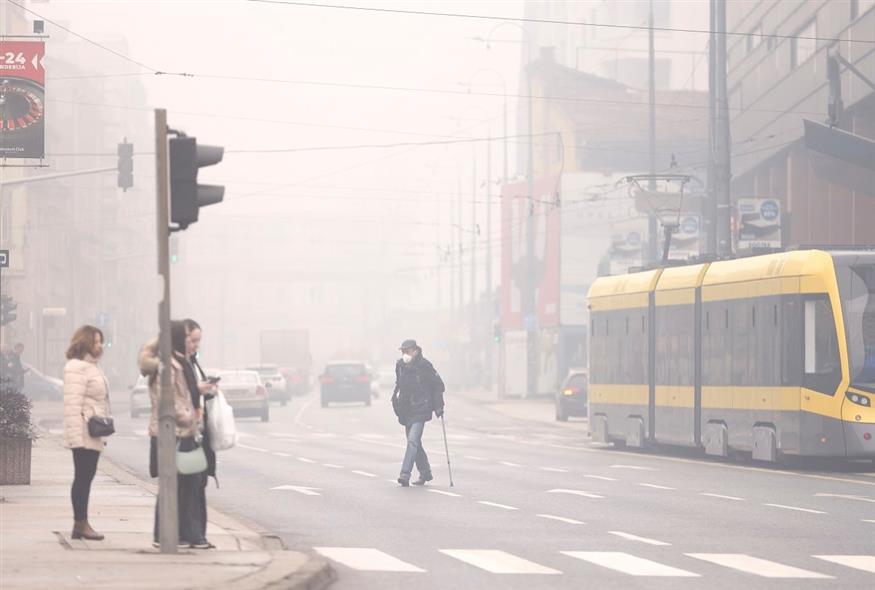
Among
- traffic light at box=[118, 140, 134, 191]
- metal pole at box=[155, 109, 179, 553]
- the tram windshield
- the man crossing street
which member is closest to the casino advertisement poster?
traffic light at box=[118, 140, 134, 191]

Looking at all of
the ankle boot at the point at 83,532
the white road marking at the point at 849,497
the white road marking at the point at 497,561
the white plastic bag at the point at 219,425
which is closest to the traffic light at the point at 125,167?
the white road marking at the point at 849,497

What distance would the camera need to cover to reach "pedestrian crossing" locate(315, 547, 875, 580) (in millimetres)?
13999

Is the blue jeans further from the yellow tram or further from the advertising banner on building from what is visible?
the advertising banner on building

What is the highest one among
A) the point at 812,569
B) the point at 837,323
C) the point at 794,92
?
the point at 794,92

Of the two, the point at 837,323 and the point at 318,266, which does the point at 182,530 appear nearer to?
the point at 837,323

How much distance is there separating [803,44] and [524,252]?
39.9 meters

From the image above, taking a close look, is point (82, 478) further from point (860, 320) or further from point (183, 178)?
point (860, 320)

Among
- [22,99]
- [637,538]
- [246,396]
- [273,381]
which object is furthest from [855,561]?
[273,381]

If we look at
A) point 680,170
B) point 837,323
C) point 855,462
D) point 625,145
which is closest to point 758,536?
point 837,323

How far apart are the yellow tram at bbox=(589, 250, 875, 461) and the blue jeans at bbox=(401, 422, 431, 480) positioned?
5.52 metres

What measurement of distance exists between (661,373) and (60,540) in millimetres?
19522

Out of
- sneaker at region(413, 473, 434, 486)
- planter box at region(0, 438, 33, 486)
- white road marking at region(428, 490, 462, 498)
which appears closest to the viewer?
planter box at region(0, 438, 33, 486)

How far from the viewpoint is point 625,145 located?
307ft

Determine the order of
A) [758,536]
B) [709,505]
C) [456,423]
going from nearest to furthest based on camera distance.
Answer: [758,536] → [709,505] → [456,423]
